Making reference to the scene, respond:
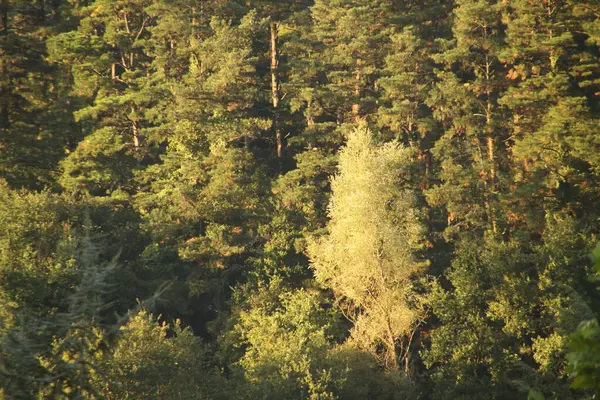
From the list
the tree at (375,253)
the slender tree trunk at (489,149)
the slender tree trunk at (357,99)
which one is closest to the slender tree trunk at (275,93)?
the slender tree trunk at (357,99)

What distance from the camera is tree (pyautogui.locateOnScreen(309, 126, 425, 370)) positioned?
34.7 meters

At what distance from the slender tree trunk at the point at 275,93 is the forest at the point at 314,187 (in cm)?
29

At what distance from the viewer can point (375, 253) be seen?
35.0 metres

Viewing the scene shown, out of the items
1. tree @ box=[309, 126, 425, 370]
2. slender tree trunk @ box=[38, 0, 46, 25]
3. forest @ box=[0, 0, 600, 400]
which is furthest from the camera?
slender tree trunk @ box=[38, 0, 46, 25]

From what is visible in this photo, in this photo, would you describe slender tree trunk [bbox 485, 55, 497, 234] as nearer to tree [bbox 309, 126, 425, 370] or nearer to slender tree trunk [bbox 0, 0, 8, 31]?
tree [bbox 309, 126, 425, 370]

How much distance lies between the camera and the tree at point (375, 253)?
3466cm

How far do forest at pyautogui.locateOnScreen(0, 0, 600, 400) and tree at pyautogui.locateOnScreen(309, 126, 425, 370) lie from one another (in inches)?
4.1

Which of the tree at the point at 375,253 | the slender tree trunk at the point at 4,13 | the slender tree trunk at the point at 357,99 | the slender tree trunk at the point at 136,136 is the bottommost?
the tree at the point at 375,253

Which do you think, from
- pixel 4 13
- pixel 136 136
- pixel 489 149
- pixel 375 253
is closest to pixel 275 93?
pixel 136 136

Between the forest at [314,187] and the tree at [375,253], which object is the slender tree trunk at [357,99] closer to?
the forest at [314,187]

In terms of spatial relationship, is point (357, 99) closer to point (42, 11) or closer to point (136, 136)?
point (136, 136)

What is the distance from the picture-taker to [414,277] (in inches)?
1601

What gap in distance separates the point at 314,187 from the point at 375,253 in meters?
9.36

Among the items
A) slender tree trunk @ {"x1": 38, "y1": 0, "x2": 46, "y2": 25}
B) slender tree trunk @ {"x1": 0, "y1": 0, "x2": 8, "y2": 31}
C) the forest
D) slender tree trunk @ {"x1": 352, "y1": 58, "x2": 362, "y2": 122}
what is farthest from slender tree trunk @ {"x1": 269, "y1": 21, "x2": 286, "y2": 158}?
slender tree trunk @ {"x1": 38, "y1": 0, "x2": 46, "y2": 25}
